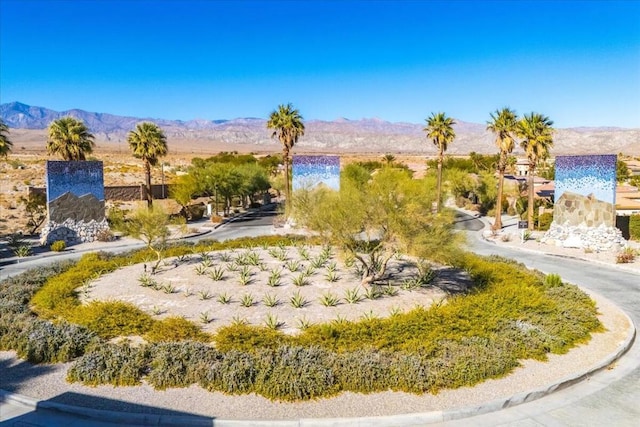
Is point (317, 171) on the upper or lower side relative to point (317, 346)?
upper

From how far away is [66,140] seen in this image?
34.9 meters

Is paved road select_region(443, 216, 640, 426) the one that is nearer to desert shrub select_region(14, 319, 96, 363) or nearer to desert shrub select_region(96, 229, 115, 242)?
desert shrub select_region(14, 319, 96, 363)

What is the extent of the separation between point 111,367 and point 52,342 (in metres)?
2.36

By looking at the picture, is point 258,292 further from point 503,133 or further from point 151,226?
point 503,133

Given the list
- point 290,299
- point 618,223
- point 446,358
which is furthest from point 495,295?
Answer: point 618,223

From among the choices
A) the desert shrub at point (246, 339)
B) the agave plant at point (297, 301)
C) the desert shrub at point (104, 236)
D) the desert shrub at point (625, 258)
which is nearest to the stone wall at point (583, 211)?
the desert shrub at point (625, 258)

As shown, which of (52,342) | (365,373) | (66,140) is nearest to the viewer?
(365,373)

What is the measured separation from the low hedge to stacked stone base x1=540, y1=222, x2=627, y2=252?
528 inches

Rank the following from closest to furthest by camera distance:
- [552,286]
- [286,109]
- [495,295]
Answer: [495,295]
[552,286]
[286,109]

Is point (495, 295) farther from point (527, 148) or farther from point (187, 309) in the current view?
point (527, 148)

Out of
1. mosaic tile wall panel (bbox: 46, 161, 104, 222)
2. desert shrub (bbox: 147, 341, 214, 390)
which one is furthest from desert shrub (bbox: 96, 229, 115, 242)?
desert shrub (bbox: 147, 341, 214, 390)

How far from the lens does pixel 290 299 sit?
17.2m

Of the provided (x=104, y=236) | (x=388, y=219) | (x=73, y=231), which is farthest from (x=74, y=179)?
(x=388, y=219)

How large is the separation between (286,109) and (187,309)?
29375 millimetres
